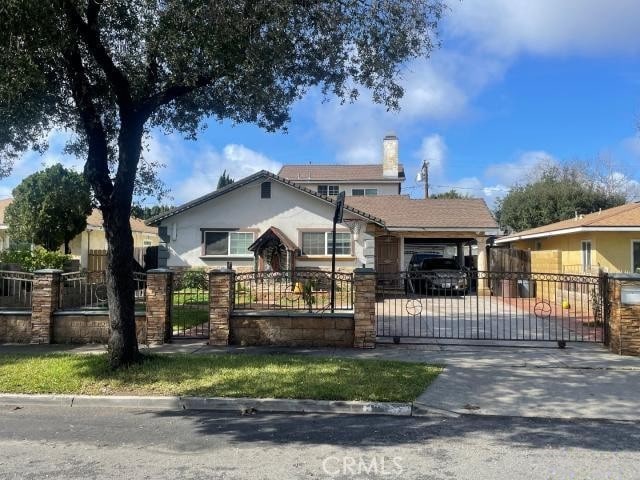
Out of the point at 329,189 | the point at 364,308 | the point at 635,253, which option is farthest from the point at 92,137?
the point at 329,189

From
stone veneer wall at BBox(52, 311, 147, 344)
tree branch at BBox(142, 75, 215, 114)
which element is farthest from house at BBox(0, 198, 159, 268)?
tree branch at BBox(142, 75, 215, 114)

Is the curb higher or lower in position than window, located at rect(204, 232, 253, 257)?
lower

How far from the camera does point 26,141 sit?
11242 mm

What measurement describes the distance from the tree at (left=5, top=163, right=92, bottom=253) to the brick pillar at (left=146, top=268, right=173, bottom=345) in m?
12.4

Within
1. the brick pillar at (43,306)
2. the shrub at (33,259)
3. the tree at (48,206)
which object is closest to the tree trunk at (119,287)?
the brick pillar at (43,306)

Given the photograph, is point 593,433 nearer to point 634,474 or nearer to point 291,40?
point 634,474

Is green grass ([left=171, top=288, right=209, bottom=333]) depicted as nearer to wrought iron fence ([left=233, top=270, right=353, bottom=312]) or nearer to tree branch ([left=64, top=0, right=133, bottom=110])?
wrought iron fence ([left=233, top=270, right=353, bottom=312])

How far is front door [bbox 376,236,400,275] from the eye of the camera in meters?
24.4

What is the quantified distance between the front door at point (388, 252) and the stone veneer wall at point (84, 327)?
14759 millimetres

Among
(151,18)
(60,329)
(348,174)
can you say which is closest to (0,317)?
(60,329)

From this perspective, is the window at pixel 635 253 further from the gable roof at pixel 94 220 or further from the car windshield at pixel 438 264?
the gable roof at pixel 94 220

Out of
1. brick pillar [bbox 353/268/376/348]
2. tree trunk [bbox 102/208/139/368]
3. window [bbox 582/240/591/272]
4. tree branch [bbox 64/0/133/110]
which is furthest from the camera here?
window [bbox 582/240/591/272]

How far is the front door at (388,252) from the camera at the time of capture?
24406 millimetres

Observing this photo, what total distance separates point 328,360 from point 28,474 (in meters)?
5.08
